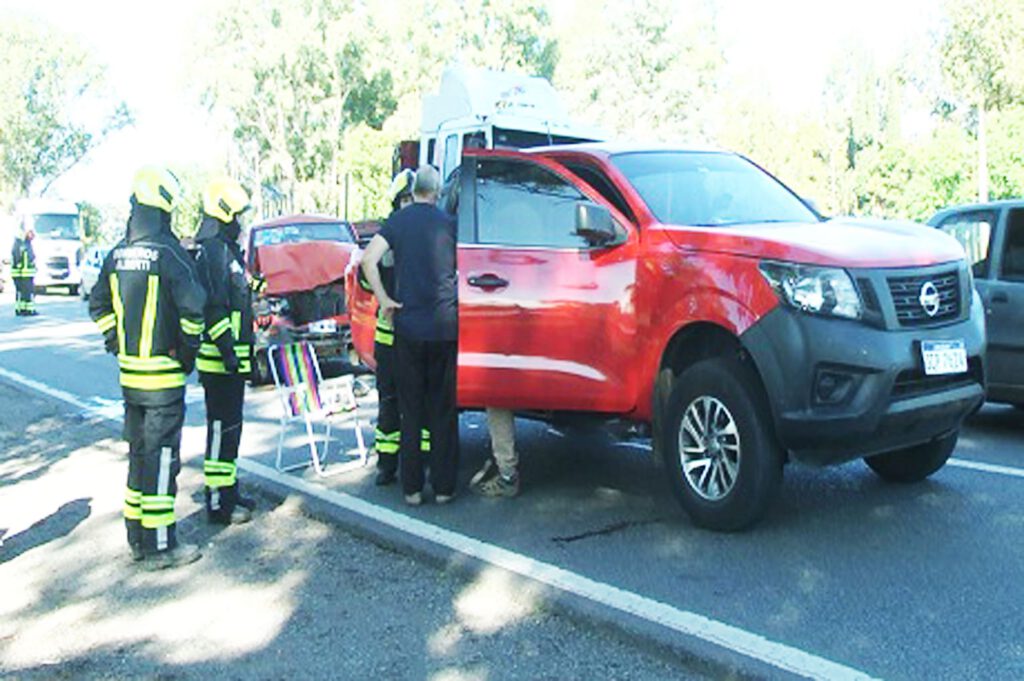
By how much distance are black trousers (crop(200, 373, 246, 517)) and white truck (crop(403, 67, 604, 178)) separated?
8.82 m

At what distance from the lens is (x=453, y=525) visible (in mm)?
5637

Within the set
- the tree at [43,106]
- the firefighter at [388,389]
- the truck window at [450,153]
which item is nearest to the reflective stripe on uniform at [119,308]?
the firefighter at [388,389]

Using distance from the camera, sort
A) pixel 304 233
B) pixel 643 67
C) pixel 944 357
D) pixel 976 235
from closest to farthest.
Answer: pixel 944 357, pixel 976 235, pixel 304 233, pixel 643 67

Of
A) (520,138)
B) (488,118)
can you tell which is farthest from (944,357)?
(520,138)

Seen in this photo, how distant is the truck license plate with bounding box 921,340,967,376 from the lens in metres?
4.88

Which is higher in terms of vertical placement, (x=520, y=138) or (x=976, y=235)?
(x=520, y=138)

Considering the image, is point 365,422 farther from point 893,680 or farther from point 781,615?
point 893,680

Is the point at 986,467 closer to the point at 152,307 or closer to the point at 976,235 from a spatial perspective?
the point at 976,235

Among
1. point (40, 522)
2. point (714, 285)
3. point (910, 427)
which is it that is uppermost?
point (714, 285)

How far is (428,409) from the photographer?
610 centimetres

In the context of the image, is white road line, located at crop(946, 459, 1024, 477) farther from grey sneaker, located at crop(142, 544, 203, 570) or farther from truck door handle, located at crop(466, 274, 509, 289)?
grey sneaker, located at crop(142, 544, 203, 570)

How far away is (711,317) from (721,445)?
665 millimetres

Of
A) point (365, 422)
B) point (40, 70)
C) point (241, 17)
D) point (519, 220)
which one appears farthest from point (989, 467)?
point (40, 70)

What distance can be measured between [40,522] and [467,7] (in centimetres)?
4114
